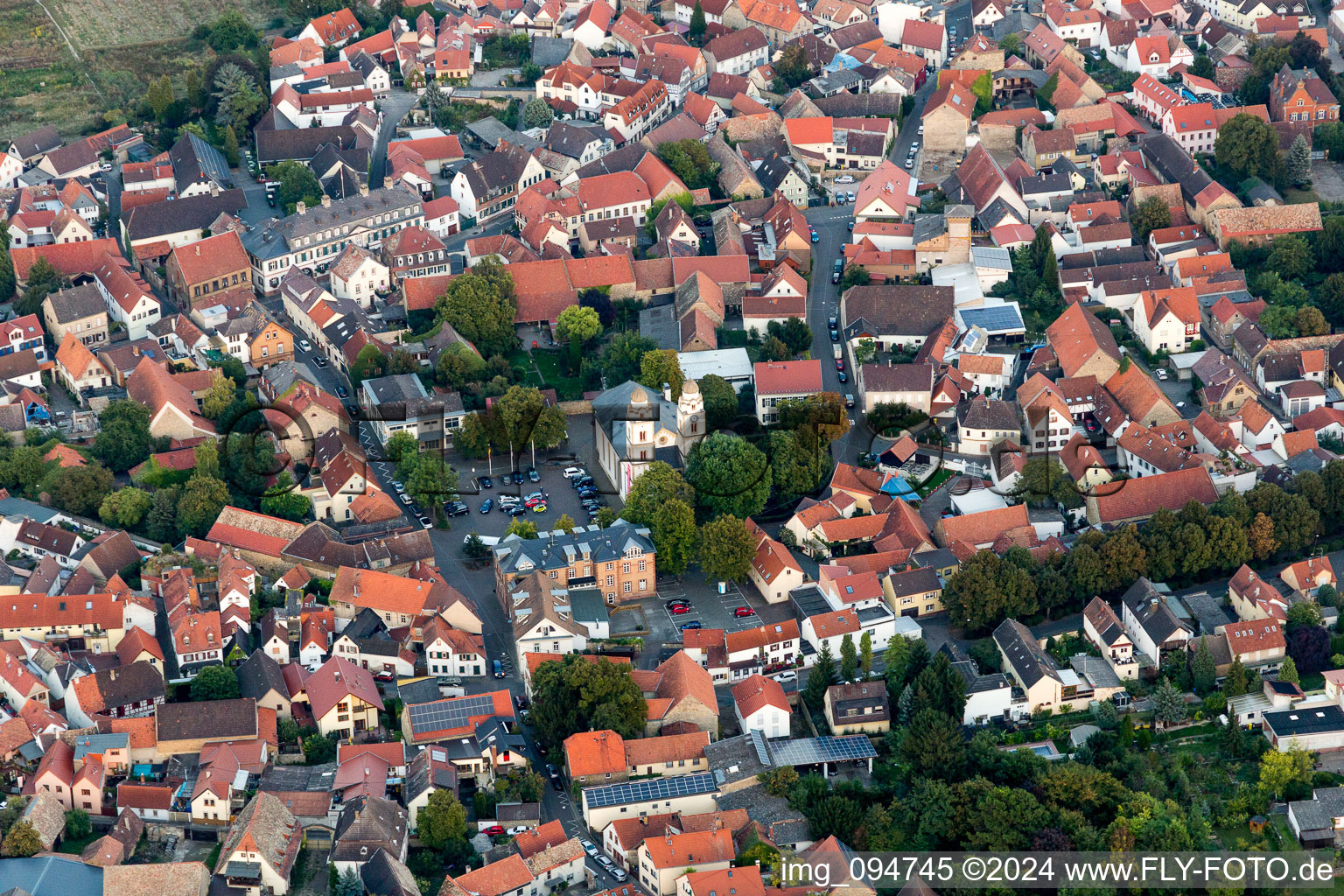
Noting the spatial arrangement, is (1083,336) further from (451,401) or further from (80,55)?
(80,55)

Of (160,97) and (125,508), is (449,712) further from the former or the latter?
(160,97)

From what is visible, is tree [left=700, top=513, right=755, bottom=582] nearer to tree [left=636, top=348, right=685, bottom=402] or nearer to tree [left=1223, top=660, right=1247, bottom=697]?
tree [left=636, top=348, right=685, bottom=402]

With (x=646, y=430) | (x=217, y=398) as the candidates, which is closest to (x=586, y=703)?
(x=646, y=430)

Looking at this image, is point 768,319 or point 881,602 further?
point 768,319

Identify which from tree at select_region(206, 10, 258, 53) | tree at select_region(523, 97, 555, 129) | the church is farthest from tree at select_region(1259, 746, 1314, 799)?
tree at select_region(206, 10, 258, 53)

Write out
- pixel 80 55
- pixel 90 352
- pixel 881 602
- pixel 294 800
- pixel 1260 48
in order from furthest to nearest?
pixel 80 55
pixel 1260 48
pixel 90 352
pixel 881 602
pixel 294 800

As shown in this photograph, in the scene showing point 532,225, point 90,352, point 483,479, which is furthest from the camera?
point 532,225

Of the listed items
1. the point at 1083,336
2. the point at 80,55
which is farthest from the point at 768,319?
the point at 80,55

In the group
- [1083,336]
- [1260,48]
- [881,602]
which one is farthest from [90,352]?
[1260,48]
